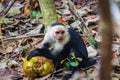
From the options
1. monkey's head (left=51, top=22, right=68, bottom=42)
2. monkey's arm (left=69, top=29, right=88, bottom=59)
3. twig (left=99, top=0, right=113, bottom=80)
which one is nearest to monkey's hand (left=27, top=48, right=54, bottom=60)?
monkey's head (left=51, top=22, right=68, bottom=42)

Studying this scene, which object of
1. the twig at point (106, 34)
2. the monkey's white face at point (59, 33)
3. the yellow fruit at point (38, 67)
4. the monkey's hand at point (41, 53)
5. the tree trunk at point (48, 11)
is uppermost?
the twig at point (106, 34)

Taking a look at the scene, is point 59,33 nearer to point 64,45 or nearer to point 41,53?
point 64,45

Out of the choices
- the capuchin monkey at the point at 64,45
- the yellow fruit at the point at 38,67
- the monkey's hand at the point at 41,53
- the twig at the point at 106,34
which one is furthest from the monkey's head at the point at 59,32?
the twig at the point at 106,34

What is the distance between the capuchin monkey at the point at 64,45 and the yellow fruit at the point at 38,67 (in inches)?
5.3

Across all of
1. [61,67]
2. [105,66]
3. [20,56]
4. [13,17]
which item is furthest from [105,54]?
[13,17]

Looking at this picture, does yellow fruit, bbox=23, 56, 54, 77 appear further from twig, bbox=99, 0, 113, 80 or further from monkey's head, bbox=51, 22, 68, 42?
twig, bbox=99, 0, 113, 80

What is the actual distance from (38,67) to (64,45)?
1.84 ft

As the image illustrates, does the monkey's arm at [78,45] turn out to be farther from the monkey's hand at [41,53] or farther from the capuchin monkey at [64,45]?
the monkey's hand at [41,53]

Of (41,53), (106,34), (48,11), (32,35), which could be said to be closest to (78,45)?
(41,53)

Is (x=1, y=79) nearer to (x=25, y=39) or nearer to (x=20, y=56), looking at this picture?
(x=20, y=56)

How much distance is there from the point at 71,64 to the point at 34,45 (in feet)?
3.85

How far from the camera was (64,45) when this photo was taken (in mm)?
4336

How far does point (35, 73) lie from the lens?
400 centimetres

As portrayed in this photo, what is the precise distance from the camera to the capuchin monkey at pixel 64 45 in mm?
4168
